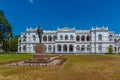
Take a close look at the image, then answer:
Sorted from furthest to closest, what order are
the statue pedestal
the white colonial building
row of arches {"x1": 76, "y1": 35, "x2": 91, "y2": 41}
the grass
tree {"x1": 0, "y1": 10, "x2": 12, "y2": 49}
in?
row of arches {"x1": 76, "y1": 35, "x2": 91, "y2": 41}, the white colonial building, tree {"x1": 0, "y1": 10, "x2": 12, "y2": 49}, the statue pedestal, the grass

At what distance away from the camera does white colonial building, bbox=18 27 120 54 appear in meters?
83.4

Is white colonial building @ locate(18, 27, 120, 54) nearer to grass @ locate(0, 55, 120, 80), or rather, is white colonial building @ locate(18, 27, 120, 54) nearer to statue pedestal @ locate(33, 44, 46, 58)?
statue pedestal @ locate(33, 44, 46, 58)

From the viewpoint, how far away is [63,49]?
277 feet

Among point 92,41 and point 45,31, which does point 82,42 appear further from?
point 45,31

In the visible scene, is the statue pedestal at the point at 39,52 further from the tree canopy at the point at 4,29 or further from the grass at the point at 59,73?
the tree canopy at the point at 4,29

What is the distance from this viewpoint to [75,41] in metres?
83.9

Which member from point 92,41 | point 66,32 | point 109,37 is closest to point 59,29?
point 66,32

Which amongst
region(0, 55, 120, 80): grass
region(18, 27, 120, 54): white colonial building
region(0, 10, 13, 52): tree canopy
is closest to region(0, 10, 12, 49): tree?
region(0, 10, 13, 52): tree canopy

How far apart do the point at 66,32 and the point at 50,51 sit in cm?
1088

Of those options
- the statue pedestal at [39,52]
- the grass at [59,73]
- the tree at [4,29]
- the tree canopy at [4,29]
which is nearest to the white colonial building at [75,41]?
the tree at [4,29]

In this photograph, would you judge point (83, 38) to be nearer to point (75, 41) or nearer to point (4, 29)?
point (75, 41)

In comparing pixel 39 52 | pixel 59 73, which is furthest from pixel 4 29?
pixel 59 73

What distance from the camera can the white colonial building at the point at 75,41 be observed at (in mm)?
83438

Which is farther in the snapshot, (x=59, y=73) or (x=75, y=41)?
(x=75, y=41)
